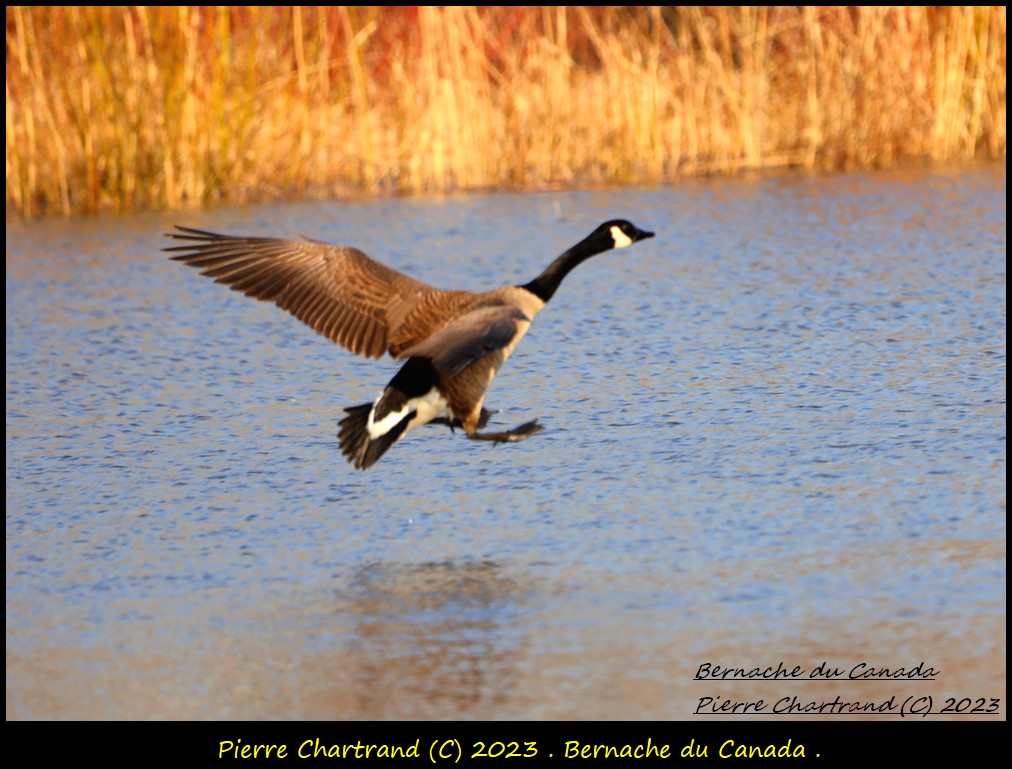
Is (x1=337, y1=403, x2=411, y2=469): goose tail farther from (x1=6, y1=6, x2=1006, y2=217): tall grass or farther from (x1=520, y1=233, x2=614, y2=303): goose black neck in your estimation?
(x1=6, y1=6, x2=1006, y2=217): tall grass

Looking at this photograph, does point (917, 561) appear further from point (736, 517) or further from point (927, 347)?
point (927, 347)

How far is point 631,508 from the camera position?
4961 mm

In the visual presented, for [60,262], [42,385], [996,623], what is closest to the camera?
[996,623]

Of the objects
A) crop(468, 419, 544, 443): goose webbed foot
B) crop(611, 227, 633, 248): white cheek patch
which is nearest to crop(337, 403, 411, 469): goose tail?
crop(468, 419, 544, 443): goose webbed foot

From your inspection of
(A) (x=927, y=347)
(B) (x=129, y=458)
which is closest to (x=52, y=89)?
(B) (x=129, y=458)

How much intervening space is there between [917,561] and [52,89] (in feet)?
31.4

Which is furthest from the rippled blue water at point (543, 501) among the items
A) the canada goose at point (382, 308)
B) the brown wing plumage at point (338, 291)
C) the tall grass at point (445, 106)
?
the tall grass at point (445, 106)

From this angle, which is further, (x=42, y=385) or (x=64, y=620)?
(x=42, y=385)

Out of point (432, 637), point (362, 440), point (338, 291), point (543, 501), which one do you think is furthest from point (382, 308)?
point (432, 637)

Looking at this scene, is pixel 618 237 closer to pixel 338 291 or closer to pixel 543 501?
pixel 338 291

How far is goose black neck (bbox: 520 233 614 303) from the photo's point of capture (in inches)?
235

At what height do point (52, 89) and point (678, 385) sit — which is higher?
point (52, 89)

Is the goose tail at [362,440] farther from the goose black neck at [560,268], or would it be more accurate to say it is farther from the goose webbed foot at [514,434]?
the goose black neck at [560,268]

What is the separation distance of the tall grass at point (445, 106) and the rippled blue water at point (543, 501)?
113 inches
